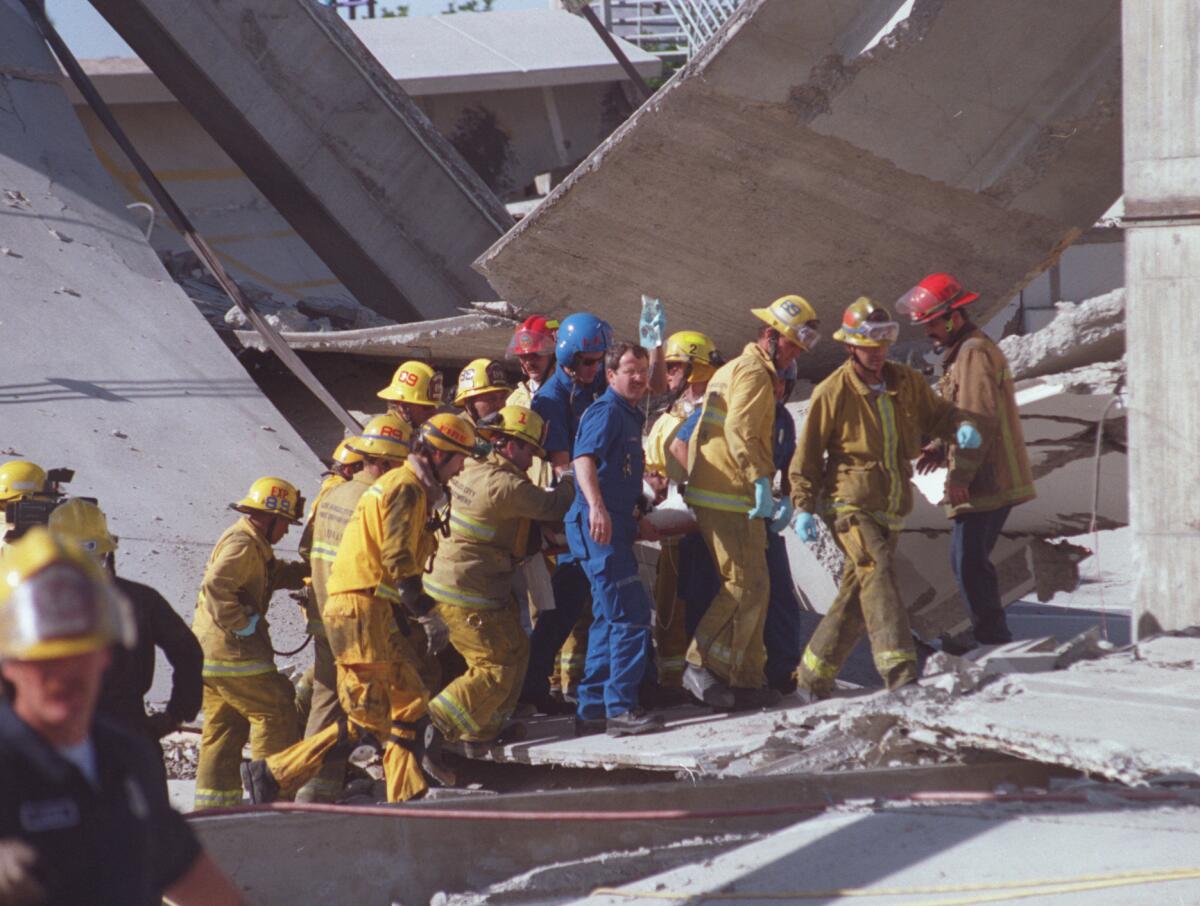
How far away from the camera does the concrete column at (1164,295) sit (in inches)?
229

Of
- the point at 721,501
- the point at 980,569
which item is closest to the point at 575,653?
the point at 721,501

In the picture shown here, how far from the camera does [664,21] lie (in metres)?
22.6

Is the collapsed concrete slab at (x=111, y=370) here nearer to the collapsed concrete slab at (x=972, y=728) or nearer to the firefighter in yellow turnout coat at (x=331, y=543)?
the firefighter in yellow turnout coat at (x=331, y=543)

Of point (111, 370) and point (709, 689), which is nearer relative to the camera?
point (709, 689)

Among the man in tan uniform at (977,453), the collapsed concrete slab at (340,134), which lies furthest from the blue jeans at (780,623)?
the collapsed concrete slab at (340,134)

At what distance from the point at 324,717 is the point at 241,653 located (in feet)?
1.58

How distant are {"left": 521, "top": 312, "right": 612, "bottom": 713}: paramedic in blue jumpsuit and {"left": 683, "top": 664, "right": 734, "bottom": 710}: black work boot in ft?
2.42

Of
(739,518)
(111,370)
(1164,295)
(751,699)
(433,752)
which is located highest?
(111,370)

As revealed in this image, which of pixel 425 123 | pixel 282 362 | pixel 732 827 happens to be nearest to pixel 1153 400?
pixel 732 827

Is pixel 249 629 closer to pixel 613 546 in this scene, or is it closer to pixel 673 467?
pixel 613 546

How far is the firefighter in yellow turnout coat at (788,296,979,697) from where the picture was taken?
19.6 feet

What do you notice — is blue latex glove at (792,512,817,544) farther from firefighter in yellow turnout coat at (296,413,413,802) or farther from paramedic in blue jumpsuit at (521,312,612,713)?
firefighter in yellow turnout coat at (296,413,413,802)

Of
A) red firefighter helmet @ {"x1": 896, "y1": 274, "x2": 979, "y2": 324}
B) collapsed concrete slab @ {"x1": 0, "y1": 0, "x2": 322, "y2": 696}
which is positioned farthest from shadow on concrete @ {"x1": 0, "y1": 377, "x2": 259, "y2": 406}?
red firefighter helmet @ {"x1": 896, "y1": 274, "x2": 979, "y2": 324}

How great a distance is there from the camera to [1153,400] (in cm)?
594
